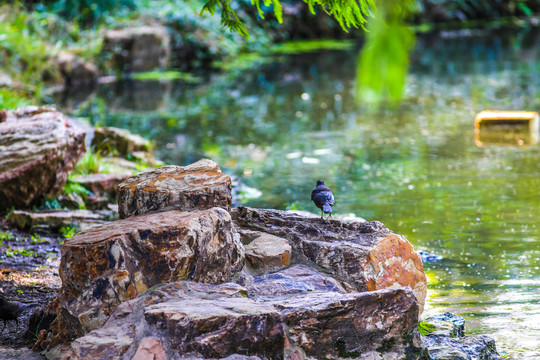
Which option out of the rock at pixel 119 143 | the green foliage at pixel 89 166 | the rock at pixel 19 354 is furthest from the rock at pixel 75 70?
the rock at pixel 19 354

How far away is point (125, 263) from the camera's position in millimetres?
4918

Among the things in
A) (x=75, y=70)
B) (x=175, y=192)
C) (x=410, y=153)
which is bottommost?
(x=410, y=153)

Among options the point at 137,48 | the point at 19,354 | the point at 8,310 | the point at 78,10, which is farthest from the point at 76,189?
the point at 78,10

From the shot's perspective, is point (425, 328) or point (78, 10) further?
point (78, 10)

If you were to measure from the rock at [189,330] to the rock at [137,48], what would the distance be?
20324mm

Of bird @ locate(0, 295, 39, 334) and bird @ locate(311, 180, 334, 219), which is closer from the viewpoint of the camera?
bird @ locate(0, 295, 39, 334)

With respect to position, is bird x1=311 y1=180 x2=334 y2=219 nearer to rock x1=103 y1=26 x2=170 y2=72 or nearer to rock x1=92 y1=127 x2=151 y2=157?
rock x1=92 y1=127 x2=151 y2=157

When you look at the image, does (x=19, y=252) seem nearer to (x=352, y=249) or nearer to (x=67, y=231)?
(x=67, y=231)

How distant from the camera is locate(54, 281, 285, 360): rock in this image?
14.6ft

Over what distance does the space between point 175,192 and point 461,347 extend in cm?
241

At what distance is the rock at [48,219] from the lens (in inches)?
340

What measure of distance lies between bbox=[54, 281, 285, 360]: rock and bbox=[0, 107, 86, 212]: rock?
4.41m

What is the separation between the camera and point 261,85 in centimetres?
2123

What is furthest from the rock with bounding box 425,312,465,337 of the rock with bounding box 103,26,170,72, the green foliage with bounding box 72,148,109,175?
the rock with bounding box 103,26,170,72
